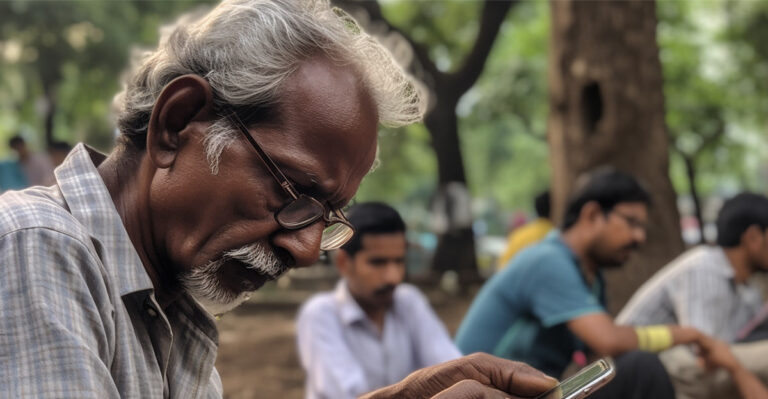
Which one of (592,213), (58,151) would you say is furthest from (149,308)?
(58,151)

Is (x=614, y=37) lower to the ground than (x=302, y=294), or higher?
higher

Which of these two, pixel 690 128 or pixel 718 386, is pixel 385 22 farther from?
pixel 690 128

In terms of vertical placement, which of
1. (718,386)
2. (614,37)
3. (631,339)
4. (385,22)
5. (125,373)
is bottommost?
(718,386)

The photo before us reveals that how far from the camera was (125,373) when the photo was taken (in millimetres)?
1600

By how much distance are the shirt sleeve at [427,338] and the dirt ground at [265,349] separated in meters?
1.27

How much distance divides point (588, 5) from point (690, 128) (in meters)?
18.9

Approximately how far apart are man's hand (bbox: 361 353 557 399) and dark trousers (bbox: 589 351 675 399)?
1749mm

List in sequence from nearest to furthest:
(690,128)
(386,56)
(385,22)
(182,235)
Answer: (182,235), (386,56), (385,22), (690,128)

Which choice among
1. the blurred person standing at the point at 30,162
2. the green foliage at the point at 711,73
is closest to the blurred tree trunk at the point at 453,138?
the blurred person standing at the point at 30,162

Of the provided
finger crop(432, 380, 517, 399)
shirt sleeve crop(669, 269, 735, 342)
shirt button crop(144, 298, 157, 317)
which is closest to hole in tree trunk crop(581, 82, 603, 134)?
shirt sleeve crop(669, 269, 735, 342)

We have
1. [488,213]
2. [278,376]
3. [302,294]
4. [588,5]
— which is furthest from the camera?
[488,213]

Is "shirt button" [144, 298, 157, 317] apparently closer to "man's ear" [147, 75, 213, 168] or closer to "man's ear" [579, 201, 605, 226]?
"man's ear" [147, 75, 213, 168]

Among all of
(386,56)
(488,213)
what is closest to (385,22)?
(386,56)

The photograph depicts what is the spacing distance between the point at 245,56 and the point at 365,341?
8.45 feet
